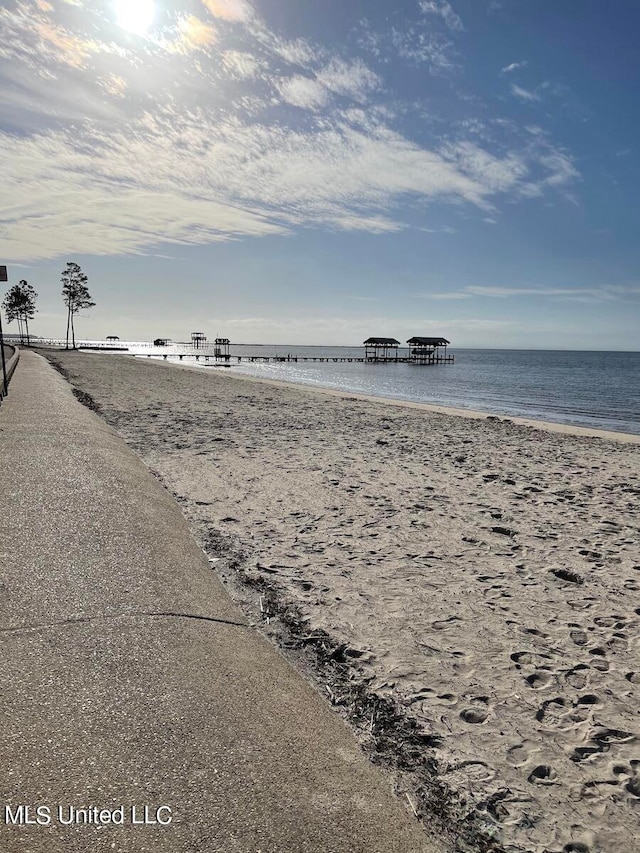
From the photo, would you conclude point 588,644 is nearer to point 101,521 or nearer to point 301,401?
point 101,521

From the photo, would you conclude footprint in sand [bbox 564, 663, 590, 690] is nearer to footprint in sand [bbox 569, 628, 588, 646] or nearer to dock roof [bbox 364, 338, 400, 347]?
footprint in sand [bbox 569, 628, 588, 646]

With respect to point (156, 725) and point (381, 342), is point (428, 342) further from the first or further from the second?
point (156, 725)

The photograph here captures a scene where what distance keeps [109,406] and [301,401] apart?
833cm

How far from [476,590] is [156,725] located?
3137 millimetres

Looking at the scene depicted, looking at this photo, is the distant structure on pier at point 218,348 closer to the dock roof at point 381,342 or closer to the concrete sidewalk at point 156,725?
the dock roof at point 381,342

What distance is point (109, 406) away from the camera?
16.3 meters

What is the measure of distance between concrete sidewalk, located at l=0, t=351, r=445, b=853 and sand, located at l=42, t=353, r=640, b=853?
0.64 metres

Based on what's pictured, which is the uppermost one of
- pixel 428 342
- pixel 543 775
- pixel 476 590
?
pixel 428 342

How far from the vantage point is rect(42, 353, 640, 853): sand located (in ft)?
8.49

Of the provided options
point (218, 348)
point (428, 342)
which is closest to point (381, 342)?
point (428, 342)

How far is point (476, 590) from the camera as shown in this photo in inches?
182

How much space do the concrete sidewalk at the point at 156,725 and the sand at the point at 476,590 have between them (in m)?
0.64

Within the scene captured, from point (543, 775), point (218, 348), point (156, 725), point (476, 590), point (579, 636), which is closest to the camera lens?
point (156, 725)

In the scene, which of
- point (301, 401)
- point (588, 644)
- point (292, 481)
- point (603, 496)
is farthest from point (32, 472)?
point (301, 401)
